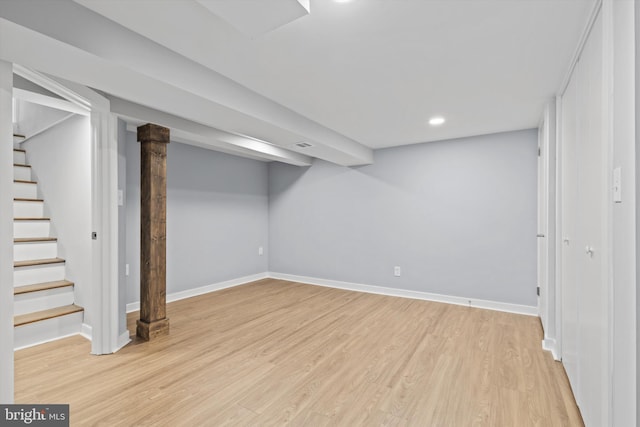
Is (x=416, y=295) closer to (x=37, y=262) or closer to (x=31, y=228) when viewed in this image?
(x=37, y=262)

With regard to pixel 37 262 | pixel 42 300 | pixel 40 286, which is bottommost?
pixel 42 300

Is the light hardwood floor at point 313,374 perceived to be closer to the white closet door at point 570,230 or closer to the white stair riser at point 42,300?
the white closet door at point 570,230

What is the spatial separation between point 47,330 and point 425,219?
4223 mm

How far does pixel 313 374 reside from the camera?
87.3 inches

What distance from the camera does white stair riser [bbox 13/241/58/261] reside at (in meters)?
3.02

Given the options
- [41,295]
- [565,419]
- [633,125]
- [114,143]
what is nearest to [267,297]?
[41,295]

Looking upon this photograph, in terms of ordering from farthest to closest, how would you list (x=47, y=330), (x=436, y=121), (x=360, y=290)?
(x=360, y=290)
(x=436, y=121)
(x=47, y=330)

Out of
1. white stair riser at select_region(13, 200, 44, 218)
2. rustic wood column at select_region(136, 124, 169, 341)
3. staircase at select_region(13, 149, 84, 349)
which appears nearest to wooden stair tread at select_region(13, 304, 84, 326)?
staircase at select_region(13, 149, 84, 349)

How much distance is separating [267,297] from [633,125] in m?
3.98

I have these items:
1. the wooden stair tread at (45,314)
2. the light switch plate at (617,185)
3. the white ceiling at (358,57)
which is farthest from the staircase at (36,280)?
the light switch plate at (617,185)

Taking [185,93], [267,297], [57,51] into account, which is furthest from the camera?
[267,297]

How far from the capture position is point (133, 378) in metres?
2.13

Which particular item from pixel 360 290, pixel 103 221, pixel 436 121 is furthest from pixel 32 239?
pixel 436 121

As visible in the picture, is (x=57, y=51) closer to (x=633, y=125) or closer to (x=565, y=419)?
(x=633, y=125)
